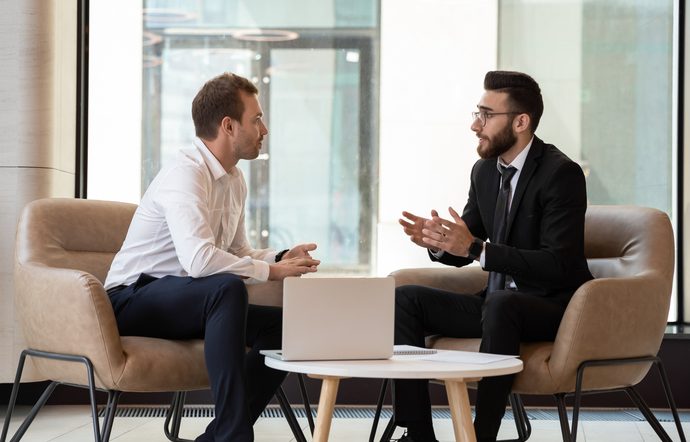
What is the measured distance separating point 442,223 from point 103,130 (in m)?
2.40

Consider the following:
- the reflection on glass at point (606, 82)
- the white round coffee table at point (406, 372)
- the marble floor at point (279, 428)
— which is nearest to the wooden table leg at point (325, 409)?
the white round coffee table at point (406, 372)

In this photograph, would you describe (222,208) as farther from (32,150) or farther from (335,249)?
(335,249)

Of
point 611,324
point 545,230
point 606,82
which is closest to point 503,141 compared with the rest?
point 545,230

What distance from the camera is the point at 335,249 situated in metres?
4.89

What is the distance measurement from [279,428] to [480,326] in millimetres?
1207

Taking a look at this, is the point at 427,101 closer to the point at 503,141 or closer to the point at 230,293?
the point at 503,141

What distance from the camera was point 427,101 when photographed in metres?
4.90

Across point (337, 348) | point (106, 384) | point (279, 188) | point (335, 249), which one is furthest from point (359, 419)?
point (337, 348)

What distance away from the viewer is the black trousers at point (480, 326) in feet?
8.93

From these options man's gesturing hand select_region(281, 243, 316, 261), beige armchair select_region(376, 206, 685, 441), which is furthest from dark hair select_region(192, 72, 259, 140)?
beige armchair select_region(376, 206, 685, 441)

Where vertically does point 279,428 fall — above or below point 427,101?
below

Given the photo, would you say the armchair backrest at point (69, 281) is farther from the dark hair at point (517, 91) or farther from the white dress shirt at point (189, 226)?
the dark hair at point (517, 91)

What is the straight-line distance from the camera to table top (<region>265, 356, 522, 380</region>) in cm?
215

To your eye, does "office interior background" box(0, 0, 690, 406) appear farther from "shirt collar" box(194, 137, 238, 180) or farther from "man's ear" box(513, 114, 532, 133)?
"shirt collar" box(194, 137, 238, 180)
